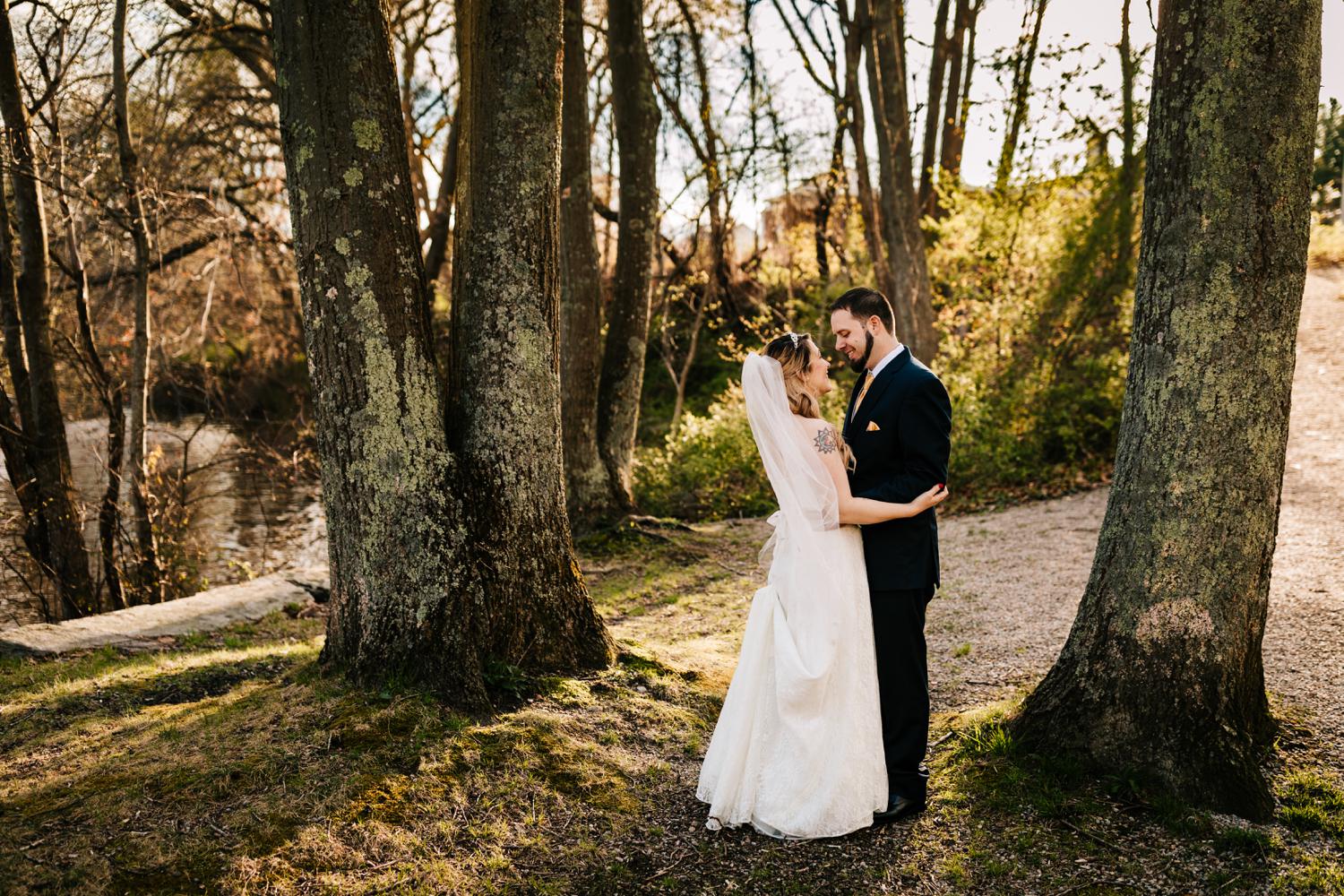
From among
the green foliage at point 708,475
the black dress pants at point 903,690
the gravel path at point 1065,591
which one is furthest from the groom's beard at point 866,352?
the green foliage at point 708,475

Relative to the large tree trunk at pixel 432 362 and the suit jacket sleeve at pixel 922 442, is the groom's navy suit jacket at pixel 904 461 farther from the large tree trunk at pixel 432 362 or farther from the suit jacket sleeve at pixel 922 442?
the large tree trunk at pixel 432 362

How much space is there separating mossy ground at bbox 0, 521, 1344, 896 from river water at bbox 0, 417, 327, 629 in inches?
197

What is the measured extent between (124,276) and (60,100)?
10.4ft

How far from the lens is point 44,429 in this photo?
889 centimetres

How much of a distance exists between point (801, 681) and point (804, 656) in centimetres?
11

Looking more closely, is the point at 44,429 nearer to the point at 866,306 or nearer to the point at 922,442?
the point at 866,306

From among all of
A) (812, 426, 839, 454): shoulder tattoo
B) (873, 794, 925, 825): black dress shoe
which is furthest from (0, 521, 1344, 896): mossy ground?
(812, 426, 839, 454): shoulder tattoo

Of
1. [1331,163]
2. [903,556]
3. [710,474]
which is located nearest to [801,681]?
[903,556]

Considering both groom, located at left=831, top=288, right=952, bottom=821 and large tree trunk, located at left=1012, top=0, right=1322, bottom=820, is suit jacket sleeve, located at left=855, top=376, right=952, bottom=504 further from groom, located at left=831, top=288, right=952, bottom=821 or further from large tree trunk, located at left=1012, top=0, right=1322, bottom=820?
large tree trunk, located at left=1012, top=0, right=1322, bottom=820

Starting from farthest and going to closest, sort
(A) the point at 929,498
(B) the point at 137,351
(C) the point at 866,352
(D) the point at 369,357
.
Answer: (B) the point at 137,351 → (D) the point at 369,357 → (C) the point at 866,352 → (A) the point at 929,498

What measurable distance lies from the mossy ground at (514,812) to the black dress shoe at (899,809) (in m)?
0.05

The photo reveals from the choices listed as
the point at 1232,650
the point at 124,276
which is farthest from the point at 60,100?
the point at 1232,650

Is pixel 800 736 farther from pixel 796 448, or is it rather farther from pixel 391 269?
pixel 391 269

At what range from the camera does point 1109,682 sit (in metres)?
4.16
